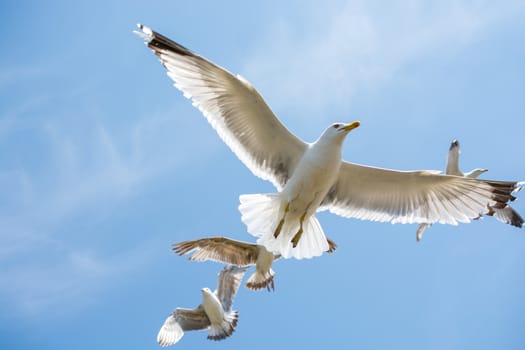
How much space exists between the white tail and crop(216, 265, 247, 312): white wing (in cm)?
368

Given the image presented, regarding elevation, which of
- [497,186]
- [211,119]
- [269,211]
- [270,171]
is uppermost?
[211,119]

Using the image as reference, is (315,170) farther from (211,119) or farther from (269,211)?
(211,119)

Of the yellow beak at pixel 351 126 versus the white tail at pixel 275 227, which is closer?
the yellow beak at pixel 351 126

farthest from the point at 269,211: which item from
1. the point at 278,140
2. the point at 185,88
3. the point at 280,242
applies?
the point at 185,88

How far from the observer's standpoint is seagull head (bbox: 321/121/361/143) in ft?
20.1

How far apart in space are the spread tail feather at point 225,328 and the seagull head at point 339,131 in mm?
4506

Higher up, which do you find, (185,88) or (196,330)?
(185,88)

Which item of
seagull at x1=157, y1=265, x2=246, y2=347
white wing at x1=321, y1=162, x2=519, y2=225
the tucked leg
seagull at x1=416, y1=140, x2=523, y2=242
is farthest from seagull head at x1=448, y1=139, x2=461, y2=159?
the tucked leg

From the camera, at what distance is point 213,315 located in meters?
9.83

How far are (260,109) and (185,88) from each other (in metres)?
0.75

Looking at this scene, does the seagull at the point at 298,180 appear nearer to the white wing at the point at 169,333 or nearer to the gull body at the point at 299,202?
the gull body at the point at 299,202

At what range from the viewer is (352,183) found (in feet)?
22.9

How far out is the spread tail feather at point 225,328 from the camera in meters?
9.75

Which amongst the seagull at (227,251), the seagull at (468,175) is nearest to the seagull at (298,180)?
the seagull at (227,251)
